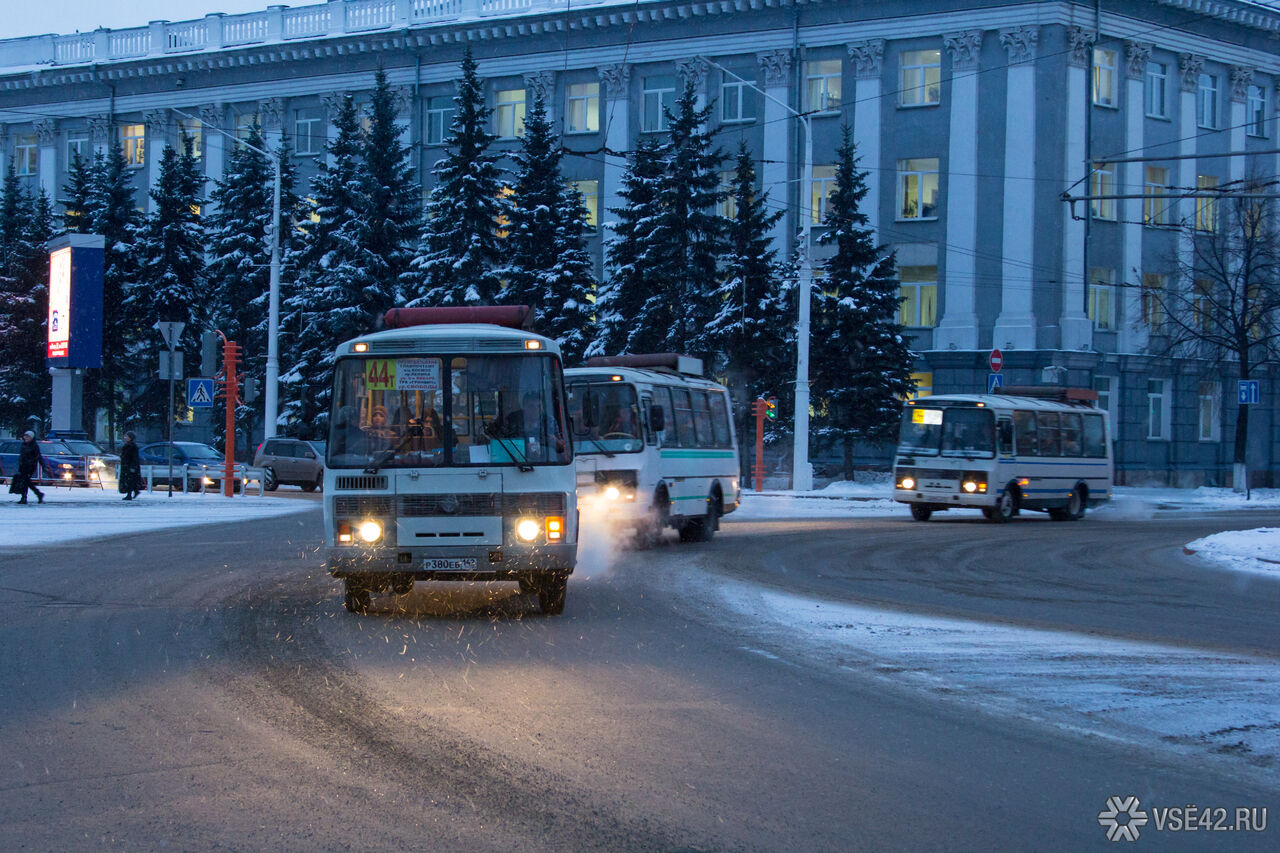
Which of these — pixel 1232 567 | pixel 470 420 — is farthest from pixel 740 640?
pixel 1232 567

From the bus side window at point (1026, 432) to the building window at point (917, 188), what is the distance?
19.7 meters

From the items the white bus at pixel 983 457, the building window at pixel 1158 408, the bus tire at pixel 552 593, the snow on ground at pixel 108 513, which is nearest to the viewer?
the bus tire at pixel 552 593

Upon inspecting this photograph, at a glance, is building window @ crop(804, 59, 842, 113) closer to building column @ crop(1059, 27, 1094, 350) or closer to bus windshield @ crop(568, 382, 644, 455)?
building column @ crop(1059, 27, 1094, 350)

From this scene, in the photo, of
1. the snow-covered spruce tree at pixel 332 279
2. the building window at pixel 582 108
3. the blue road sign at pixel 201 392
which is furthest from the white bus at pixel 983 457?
the building window at pixel 582 108

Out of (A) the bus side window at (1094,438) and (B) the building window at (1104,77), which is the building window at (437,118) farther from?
(A) the bus side window at (1094,438)

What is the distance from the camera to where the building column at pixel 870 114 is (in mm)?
51500

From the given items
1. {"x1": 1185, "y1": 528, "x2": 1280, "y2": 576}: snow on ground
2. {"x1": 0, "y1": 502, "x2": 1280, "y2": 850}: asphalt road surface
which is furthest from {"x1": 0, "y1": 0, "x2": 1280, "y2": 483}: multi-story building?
{"x1": 0, "y1": 502, "x2": 1280, "y2": 850}: asphalt road surface

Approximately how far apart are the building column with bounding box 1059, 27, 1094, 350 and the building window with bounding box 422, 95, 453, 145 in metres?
25.5

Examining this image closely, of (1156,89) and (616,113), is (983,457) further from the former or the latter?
(616,113)

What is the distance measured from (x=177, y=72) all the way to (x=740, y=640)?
195 ft

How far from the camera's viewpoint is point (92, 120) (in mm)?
66500

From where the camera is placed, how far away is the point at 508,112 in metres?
59.2

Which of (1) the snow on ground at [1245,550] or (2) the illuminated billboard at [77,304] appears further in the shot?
(2) the illuminated billboard at [77,304]

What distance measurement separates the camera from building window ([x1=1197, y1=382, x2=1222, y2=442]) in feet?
175
